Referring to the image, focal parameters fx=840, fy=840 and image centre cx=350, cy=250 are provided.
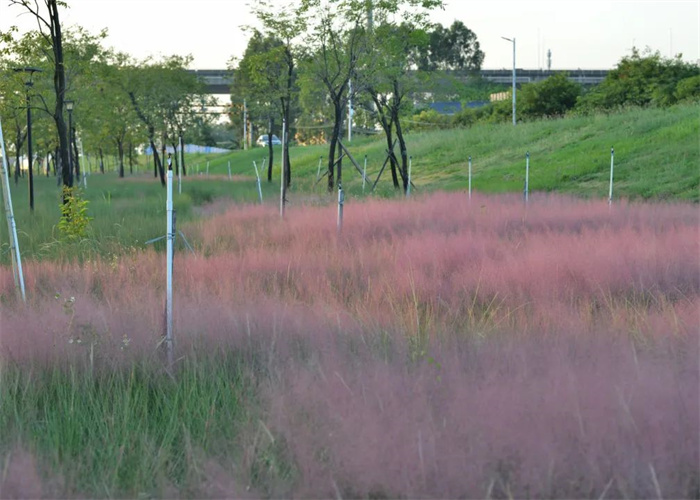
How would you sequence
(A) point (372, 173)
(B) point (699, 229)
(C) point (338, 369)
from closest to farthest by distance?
(C) point (338, 369), (B) point (699, 229), (A) point (372, 173)

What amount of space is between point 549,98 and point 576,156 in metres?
21.0

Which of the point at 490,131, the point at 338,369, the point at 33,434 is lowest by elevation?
the point at 33,434

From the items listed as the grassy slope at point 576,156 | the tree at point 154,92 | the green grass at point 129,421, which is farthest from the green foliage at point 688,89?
the green grass at point 129,421

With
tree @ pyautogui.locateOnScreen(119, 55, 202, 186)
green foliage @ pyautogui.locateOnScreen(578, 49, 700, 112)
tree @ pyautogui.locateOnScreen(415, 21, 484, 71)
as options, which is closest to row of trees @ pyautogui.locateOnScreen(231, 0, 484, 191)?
tree @ pyautogui.locateOnScreen(119, 55, 202, 186)

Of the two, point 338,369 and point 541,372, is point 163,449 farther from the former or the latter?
point 541,372

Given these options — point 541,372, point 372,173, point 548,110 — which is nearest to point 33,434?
point 541,372

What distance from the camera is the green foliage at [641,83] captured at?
147 ft

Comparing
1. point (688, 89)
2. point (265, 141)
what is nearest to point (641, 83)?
point (688, 89)

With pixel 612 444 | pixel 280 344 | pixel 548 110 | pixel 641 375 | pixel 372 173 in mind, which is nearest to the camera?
pixel 612 444

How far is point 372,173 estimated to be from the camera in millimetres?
42969

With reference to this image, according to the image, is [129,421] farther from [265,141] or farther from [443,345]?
[265,141]

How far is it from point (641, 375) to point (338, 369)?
1.61m

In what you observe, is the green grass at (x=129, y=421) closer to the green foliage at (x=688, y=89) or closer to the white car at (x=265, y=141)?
the green foliage at (x=688, y=89)

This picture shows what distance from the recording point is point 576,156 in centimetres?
3170
